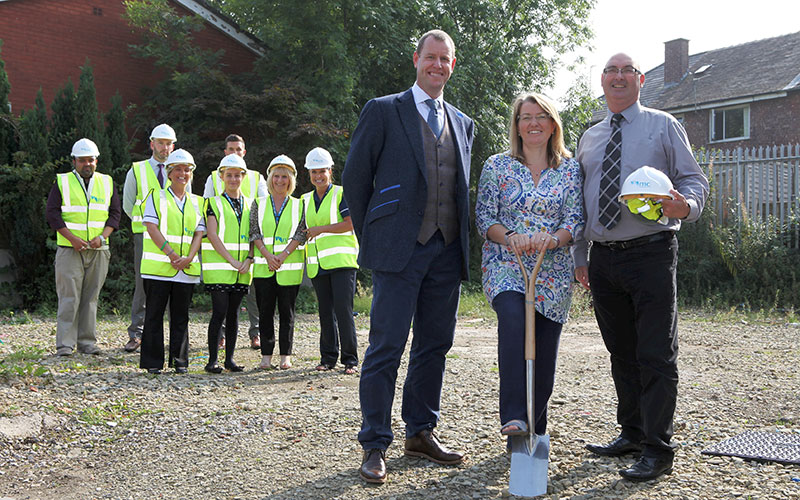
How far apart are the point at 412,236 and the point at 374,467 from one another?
125 cm

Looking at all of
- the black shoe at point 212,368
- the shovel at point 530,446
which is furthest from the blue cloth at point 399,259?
→ the black shoe at point 212,368

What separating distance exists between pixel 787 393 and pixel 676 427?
6.03ft

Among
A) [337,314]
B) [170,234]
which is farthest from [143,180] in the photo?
[337,314]

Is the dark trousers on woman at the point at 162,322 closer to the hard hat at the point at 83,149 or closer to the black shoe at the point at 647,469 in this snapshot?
the hard hat at the point at 83,149

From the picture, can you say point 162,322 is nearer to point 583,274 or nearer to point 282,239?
point 282,239

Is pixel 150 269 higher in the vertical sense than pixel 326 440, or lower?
higher

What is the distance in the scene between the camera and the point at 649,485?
3.85 metres

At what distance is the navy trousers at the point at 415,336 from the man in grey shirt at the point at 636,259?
0.84 meters

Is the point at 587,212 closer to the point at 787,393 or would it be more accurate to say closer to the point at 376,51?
the point at 787,393

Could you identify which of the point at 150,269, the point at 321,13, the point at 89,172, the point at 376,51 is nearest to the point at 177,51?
the point at 321,13

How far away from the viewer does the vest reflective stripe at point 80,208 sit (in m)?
7.93

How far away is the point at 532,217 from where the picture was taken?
4070mm

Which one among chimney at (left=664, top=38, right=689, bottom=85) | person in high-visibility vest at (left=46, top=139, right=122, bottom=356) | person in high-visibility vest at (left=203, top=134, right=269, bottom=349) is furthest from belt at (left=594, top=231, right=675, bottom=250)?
chimney at (left=664, top=38, right=689, bottom=85)

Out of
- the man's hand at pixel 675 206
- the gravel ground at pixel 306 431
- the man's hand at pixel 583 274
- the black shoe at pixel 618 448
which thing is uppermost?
the man's hand at pixel 675 206
